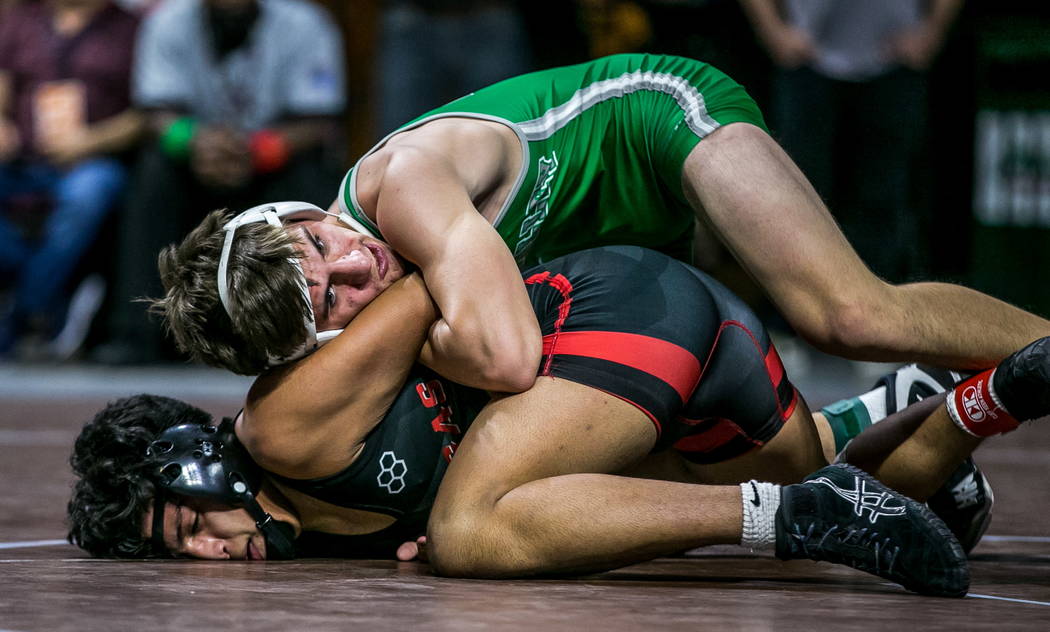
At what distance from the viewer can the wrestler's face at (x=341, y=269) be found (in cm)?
291

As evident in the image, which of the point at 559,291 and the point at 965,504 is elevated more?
the point at 559,291

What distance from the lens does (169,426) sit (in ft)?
9.89

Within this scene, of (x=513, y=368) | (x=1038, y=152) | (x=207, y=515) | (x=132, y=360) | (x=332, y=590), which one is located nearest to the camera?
(x=332, y=590)

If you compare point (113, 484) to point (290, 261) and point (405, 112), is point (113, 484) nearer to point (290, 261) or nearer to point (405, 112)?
point (290, 261)

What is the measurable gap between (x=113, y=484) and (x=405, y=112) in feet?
12.4

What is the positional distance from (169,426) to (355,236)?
508 mm

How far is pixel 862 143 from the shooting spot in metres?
6.34

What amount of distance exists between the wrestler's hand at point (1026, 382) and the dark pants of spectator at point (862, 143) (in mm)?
3364

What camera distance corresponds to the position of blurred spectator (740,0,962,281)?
6203 millimetres

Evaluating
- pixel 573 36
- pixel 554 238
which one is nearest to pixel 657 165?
pixel 554 238

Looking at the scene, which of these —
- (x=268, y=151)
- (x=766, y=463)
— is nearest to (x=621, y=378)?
(x=766, y=463)

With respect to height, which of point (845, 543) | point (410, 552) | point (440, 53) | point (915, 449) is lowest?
point (410, 552)

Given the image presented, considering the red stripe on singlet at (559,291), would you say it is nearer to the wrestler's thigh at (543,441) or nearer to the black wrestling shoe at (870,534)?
the wrestler's thigh at (543,441)

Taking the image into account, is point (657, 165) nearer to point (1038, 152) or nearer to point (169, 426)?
point (169, 426)
